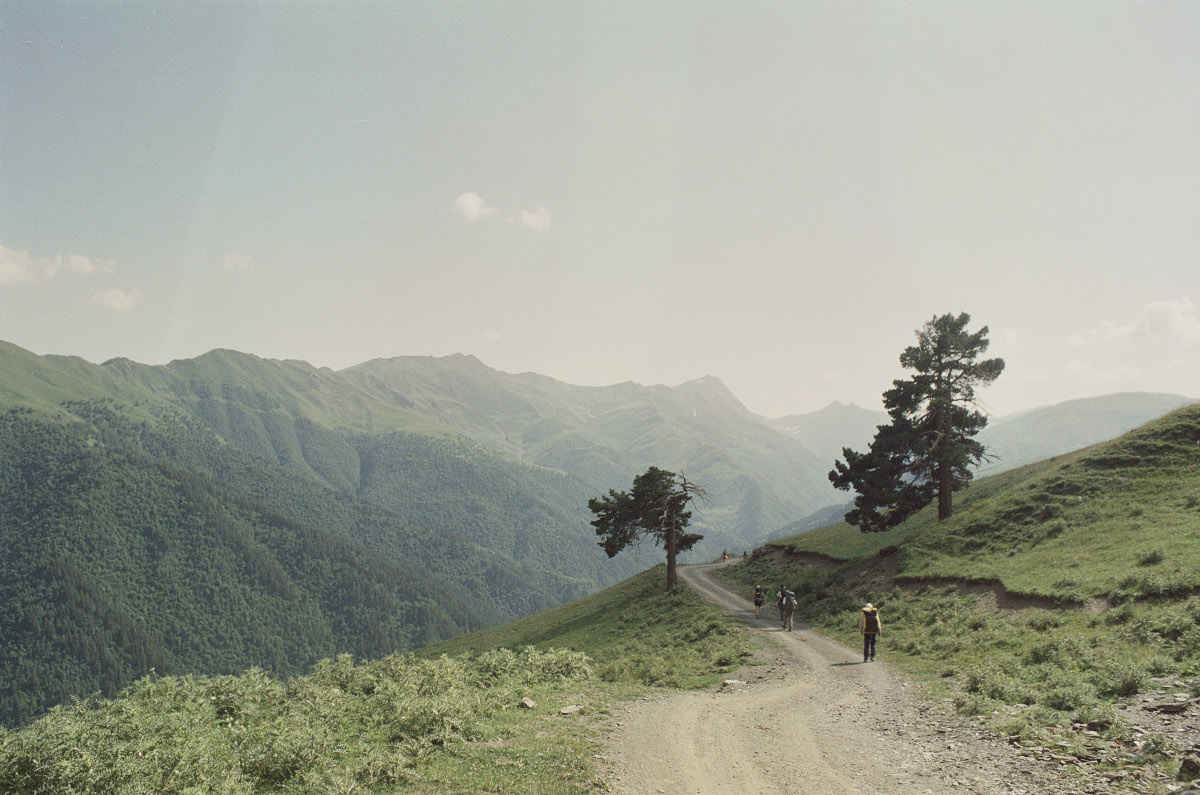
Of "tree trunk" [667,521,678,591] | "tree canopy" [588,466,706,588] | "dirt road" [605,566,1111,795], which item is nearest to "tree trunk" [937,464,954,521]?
"tree canopy" [588,466,706,588]

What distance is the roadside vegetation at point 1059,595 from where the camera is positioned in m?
15.0

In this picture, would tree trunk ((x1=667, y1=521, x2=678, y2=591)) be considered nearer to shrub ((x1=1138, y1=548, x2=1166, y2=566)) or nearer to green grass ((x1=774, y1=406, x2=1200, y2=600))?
green grass ((x1=774, y1=406, x2=1200, y2=600))

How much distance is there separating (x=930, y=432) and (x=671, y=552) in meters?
24.8

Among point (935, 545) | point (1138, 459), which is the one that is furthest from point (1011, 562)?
point (1138, 459)

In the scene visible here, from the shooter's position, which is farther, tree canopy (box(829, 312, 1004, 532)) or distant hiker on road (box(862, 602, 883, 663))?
tree canopy (box(829, 312, 1004, 532))

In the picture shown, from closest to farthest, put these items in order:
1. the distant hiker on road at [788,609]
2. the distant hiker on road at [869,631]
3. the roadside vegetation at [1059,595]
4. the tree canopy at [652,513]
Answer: the roadside vegetation at [1059,595]
the distant hiker on road at [869,631]
the distant hiker on road at [788,609]
the tree canopy at [652,513]

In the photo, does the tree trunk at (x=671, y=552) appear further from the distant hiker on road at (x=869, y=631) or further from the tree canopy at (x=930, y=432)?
the distant hiker on road at (x=869, y=631)

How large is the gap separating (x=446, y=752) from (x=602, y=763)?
12.2 ft

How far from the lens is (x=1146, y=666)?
15.9m

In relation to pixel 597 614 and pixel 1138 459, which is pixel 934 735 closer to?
pixel 1138 459

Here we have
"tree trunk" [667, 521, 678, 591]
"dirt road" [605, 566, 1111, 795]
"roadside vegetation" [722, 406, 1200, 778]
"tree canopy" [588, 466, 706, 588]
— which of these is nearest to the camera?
"dirt road" [605, 566, 1111, 795]

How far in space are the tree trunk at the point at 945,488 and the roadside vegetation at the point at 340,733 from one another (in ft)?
98.9

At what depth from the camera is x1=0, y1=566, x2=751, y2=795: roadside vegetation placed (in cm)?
1096

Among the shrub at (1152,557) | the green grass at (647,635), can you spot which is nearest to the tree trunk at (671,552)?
the green grass at (647,635)
